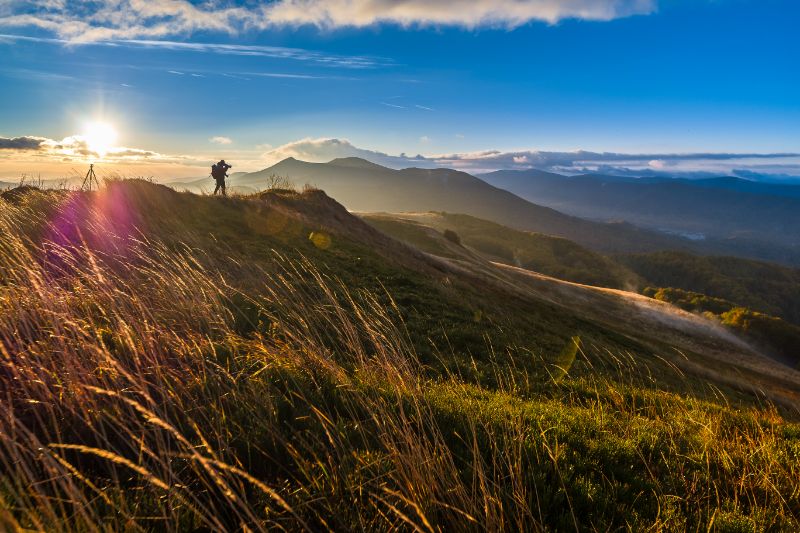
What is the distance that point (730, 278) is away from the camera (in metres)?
127

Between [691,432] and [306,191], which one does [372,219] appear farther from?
[691,432]

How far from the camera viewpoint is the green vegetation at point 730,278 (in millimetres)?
114375

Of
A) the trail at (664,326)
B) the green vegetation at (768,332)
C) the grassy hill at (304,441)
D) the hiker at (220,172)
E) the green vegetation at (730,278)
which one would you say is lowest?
the green vegetation at (730,278)

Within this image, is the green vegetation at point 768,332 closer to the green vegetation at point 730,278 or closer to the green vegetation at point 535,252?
the green vegetation at point 535,252

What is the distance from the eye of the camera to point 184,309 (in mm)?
5961

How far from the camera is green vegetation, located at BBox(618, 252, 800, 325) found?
11438 cm

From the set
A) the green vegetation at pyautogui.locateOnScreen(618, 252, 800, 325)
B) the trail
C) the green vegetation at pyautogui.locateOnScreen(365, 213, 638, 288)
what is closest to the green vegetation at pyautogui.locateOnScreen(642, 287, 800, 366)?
the trail

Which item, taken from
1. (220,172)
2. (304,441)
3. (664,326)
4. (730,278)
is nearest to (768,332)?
(664,326)

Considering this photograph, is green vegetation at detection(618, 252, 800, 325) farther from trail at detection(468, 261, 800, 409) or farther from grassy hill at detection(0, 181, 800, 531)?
grassy hill at detection(0, 181, 800, 531)

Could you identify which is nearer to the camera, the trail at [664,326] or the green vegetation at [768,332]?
the trail at [664,326]

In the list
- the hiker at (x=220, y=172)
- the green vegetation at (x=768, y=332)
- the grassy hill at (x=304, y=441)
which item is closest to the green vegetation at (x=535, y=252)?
the green vegetation at (x=768, y=332)

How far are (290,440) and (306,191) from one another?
3314cm

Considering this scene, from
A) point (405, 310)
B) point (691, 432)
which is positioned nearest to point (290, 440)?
point (691, 432)

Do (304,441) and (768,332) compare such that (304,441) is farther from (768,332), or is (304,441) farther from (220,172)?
(768,332)
